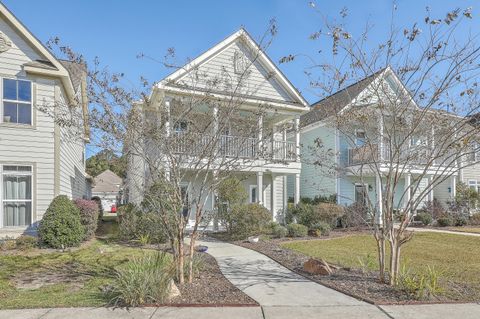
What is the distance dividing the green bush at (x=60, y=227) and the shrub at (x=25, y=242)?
8.6 inches

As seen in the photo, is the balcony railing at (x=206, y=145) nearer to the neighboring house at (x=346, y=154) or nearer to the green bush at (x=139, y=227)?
the neighboring house at (x=346, y=154)

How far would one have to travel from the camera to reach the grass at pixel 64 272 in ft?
19.6

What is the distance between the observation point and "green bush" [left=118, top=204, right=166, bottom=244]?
1220cm

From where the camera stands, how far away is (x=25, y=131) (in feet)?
42.0

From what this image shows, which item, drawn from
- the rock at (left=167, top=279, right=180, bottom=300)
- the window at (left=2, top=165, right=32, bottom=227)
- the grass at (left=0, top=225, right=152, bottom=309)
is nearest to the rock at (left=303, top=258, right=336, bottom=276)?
the rock at (left=167, top=279, right=180, bottom=300)

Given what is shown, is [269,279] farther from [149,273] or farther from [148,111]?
[148,111]

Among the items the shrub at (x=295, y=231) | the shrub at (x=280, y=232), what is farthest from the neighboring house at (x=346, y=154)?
the shrub at (x=280, y=232)

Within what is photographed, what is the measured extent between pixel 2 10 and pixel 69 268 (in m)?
9.30

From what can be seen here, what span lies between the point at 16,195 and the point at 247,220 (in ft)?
26.2

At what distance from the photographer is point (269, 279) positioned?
750cm

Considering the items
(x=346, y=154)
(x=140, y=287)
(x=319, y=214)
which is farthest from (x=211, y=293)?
(x=346, y=154)

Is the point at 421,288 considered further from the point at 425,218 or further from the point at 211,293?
the point at 425,218

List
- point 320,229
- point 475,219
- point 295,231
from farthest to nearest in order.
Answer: point 475,219, point 320,229, point 295,231

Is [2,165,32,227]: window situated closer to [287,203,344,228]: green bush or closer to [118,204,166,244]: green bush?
[118,204,166,244]: green bush
